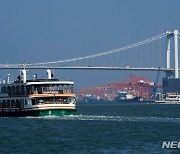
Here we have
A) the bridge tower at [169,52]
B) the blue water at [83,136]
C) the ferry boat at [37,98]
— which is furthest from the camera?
the bridge tower at [169,52]

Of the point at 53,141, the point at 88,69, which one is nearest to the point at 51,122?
the point at 53,141

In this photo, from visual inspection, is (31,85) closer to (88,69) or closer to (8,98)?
(8,98)

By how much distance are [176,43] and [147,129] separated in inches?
4995

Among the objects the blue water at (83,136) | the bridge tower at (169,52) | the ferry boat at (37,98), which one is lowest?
the blue water at (83,136)

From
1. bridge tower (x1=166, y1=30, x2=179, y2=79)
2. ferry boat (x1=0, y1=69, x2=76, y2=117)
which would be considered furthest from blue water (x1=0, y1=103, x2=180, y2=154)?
bridge tower (x1=166, y1=30, x2=179, y2=79)

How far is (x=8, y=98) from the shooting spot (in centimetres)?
6600

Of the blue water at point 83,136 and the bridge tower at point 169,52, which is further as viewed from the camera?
the bridge tower at point 169,52

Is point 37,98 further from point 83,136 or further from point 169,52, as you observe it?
point 169,52

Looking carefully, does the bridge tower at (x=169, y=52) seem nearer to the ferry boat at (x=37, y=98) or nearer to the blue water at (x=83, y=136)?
the ferry boat at (x=37, y=98)

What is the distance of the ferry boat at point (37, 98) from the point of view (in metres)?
61.8

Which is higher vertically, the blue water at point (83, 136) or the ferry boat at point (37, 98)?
the ferry boat at point (37, 98)

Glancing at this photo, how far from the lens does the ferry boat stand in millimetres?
61750

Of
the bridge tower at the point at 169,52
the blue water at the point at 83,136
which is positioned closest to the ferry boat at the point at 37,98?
the blue water at the point at 83,136

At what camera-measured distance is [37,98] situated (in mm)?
62000
